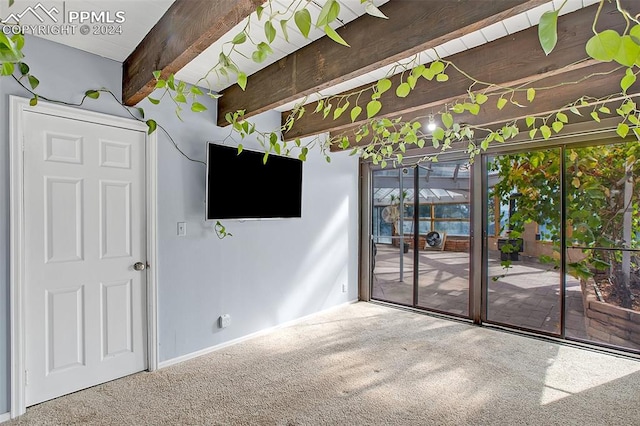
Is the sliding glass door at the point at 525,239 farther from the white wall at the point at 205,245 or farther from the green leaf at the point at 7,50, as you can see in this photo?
→ the green leaf at the point at 7,50

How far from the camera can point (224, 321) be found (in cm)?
317

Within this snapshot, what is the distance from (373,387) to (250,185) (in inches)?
77.2

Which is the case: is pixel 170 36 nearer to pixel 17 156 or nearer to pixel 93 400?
pixel 17 156

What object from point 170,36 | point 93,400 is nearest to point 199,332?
point 93,400

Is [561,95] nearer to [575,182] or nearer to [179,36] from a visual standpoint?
[575,182]

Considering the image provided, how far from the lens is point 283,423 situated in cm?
208

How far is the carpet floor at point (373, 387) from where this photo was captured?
2133mm

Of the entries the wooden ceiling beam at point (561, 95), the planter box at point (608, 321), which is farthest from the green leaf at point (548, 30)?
the planter box at point (608, 321)

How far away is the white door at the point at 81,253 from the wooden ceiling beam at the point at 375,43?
1202 mm

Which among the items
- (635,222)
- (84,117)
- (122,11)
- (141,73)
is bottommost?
(635,222)

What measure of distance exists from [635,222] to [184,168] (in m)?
4.07

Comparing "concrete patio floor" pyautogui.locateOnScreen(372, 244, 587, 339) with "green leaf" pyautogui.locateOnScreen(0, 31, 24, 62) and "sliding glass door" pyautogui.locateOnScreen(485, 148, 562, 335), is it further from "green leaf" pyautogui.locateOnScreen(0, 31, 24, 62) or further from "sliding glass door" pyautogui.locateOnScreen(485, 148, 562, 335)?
"green leaf" pyautogui.locateOnScreen(0, 31, 24, 62)

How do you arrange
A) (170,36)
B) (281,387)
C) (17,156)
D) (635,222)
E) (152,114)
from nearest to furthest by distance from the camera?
1. (170,36)
2. (17,156)
3. (281,387)
4. (152,114)
5. (635,222)

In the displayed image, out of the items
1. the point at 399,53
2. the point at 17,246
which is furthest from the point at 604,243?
the point at 17,246
